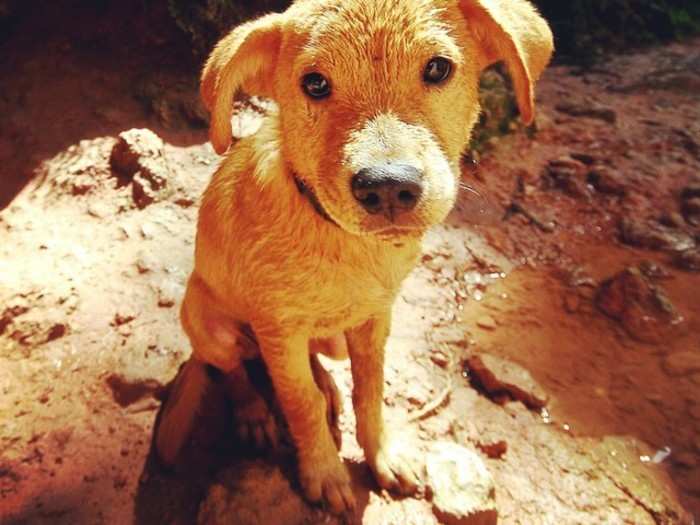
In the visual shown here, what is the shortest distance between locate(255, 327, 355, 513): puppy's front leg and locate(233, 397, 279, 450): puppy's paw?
8.2 inches

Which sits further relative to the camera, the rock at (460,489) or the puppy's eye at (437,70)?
the rock at (460,489)

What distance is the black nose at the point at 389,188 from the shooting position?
4.87 feet

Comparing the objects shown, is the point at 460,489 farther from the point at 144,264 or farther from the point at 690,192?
the point at 690,192

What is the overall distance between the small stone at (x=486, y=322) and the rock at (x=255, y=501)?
6.47 feet

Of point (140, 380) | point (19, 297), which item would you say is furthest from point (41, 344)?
point (140, 380)

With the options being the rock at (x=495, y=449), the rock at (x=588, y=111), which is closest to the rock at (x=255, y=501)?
the rock at (x=495, y=449)

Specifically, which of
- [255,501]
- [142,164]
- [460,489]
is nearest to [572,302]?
[460,489]

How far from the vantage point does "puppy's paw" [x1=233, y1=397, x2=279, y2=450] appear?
2.54 meters

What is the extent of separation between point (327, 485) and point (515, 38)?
1.97m

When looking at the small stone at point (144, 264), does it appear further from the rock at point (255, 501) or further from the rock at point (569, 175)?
the rock at point (569, 175)

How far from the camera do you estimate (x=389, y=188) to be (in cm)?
149

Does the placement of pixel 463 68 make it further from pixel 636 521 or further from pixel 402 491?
pixel 636 521

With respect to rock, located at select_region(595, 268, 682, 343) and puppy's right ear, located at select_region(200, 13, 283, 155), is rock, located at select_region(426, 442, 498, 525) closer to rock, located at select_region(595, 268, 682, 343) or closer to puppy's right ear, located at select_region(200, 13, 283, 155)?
puppy's right ear, located at select_region(200, 13, 283, 155)

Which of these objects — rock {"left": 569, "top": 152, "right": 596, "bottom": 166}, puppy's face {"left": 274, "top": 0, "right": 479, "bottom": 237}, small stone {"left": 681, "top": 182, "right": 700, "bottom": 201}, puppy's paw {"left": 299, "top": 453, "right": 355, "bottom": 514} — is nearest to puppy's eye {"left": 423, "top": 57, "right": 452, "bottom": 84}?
puppy's face {"left": 274, "top": 0, "right": 479, "bottom": 237}
